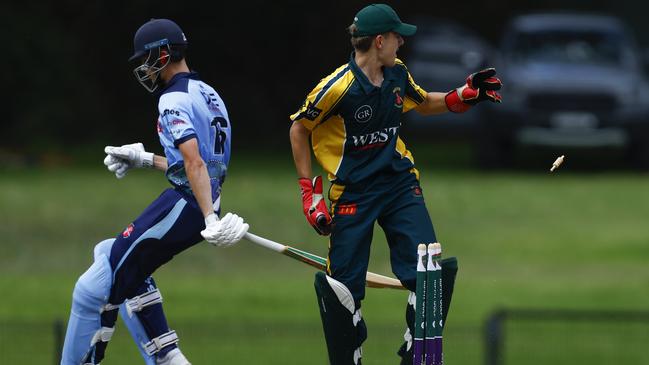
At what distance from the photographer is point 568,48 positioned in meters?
22.8

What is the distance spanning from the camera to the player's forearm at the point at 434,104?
881cm

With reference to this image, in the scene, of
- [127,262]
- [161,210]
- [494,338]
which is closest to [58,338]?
[127,262]

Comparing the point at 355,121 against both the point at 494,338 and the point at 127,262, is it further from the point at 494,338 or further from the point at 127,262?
the point at 494,338

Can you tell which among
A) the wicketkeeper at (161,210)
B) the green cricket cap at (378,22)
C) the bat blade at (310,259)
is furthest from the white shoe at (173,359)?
the green cricket cap at (378,22)

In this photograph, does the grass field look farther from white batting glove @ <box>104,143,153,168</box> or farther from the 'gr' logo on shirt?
the 'gr' logo on shirt

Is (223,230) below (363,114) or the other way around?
below

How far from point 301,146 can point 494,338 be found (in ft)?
11.5

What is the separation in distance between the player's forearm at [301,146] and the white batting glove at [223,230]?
559 millimetres

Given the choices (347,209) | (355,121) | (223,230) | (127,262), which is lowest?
(127,262)

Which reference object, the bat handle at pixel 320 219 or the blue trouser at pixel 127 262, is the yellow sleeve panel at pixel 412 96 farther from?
the blue trouser at pixel 127 262

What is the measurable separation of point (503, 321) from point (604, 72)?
11273 millimetres

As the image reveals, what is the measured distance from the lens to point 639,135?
873 inches

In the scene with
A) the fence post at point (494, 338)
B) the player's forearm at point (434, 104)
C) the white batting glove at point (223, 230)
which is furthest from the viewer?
the fence post at point (494, 338)

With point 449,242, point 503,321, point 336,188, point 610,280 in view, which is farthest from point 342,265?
point 449,242
